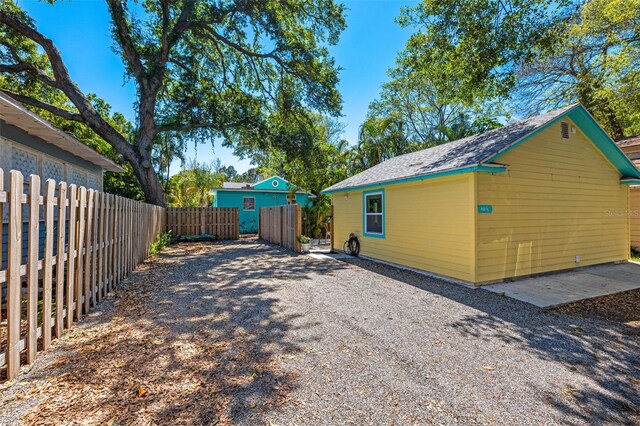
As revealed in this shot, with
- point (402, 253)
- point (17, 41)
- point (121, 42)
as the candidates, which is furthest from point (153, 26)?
point (402, 253)

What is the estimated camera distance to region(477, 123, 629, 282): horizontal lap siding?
644 cm

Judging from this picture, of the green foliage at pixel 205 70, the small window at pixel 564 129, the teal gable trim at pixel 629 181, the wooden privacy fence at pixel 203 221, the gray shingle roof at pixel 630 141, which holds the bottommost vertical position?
the wooden privacy fence at pixel 203 221

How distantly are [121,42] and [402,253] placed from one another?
13889mm

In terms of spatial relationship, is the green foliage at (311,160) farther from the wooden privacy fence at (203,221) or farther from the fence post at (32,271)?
the fence post at (32,271)

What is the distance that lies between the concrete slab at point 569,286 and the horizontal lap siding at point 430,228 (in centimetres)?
95

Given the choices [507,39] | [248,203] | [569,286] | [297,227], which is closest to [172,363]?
[569,286]

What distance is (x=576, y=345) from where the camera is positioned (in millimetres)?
3512

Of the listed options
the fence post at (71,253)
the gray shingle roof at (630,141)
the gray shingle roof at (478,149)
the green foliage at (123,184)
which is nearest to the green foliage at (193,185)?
the green foliage at (123,184)

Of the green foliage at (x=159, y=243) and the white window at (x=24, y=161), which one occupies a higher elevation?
the white window at (x=24, y=161)

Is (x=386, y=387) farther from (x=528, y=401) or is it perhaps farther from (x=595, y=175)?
(x=595, y=175)

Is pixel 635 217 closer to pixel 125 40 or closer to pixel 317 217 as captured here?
pixel 317 217

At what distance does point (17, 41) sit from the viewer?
12.0m

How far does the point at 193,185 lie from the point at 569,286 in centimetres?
2569

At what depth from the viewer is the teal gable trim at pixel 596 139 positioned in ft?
22.3
